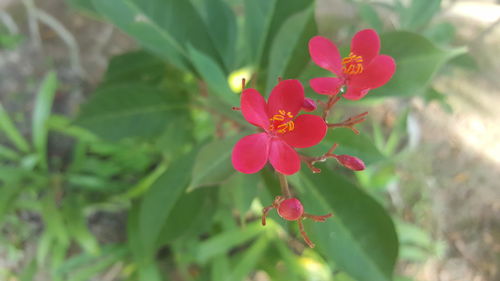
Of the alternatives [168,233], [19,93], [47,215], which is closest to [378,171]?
[168,233]

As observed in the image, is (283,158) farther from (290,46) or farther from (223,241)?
(223,241)

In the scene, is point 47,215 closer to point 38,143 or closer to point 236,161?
point 38,143

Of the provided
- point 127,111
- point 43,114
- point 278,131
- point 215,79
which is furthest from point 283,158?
point 43,114

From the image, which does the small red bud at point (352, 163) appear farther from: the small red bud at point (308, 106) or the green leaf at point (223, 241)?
the green leaf at point (223, 241)

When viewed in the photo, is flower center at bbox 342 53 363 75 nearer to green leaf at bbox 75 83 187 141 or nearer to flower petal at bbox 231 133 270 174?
flower petal at bbox 231 133 270 174

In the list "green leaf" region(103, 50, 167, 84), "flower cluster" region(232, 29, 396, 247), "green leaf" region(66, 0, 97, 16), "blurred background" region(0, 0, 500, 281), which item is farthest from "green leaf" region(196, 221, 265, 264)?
"flower cluster" region(232, 29, 396, 247)
